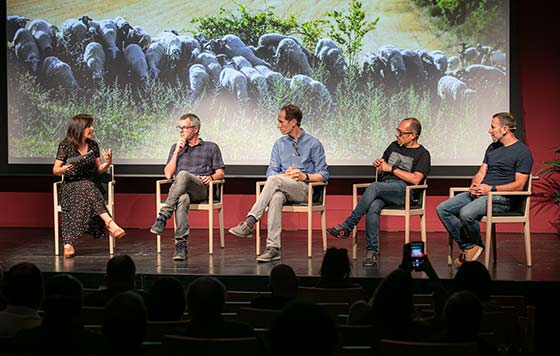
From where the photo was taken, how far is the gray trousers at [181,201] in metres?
6.52

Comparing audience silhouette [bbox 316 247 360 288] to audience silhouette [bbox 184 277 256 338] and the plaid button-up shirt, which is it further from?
the plaid button-up shirt

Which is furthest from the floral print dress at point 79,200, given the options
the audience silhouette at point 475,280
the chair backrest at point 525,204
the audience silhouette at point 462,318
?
the audience silhouette at point 462,318

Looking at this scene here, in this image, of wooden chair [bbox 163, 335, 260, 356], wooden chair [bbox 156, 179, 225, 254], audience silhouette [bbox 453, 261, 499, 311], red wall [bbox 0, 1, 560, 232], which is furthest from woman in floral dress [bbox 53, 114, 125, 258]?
wooden chair [bbox 163, 335, 260, 356]

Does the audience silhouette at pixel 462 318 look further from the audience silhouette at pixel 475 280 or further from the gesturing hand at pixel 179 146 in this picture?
the gesturing hand at pixel 179 146

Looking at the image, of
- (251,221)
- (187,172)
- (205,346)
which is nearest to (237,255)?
(251,221)

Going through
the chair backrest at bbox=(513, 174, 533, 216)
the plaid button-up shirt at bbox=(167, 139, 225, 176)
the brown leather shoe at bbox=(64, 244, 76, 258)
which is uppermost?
the plaid button-up shirt at bbox=(167, 139, 225, 176)

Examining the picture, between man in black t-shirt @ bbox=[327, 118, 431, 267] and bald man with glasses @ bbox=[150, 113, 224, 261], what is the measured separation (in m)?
1.07

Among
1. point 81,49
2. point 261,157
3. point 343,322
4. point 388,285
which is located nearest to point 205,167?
point 261,157

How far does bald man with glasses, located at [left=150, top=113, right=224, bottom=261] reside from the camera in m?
6.53

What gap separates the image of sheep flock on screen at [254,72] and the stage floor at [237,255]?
2.62 feet

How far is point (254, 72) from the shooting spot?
8070mm

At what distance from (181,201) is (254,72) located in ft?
6.33

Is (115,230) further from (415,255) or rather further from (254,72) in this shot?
(415,255)

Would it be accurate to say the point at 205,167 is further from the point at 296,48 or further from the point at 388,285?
the point at 388,285
